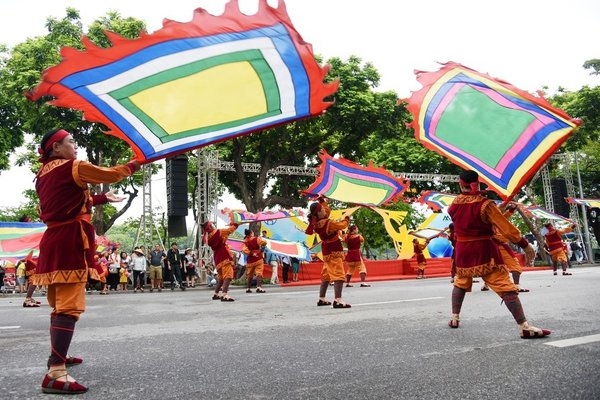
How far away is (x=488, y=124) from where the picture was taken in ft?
20.5

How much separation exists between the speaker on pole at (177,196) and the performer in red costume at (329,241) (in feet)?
35.3

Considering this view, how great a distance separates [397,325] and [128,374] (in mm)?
3207

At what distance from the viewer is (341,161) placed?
1399 centimetres

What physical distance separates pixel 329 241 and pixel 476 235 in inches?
138

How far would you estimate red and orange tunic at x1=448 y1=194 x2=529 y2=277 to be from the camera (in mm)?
5086

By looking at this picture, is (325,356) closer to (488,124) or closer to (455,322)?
(455,322)

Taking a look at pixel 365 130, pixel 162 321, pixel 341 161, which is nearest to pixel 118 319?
pixel 162 321

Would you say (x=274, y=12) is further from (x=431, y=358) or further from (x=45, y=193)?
(x=431, y=358)

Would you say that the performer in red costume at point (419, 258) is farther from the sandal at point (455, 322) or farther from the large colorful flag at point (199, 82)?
the large colorful flag at point (199, 82)

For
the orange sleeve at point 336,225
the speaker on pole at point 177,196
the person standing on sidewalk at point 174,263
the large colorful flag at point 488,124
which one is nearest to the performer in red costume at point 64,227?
the large colorful flag at point 488,124

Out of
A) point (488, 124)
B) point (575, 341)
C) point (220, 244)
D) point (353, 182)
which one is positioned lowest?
point (575, 341)

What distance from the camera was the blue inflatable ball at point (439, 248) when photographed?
2667 centimetres

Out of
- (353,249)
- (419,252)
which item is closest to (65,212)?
(353,249)

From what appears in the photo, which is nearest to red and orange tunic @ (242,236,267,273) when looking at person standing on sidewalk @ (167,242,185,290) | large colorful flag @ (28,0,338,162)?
person standing on sidewalk @ (167,242,185,290)
